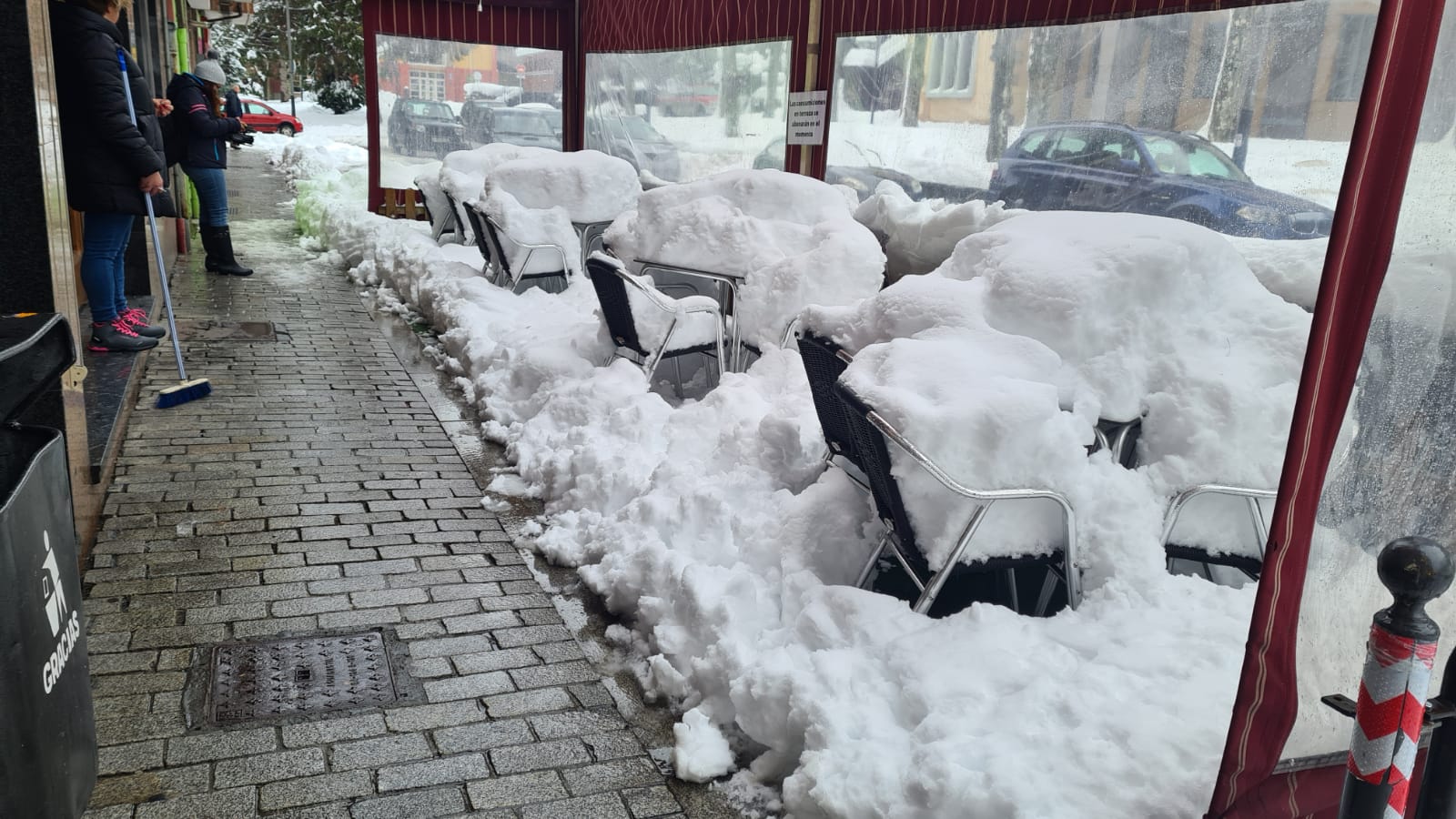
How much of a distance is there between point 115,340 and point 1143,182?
5833 mm

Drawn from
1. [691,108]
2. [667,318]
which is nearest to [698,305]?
[667,318]

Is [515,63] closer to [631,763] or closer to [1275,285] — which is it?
[1275,285]

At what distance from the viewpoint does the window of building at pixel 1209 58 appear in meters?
4.86

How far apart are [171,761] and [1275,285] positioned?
13.5 feet

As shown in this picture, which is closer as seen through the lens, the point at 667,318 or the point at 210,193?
the point at 667,318

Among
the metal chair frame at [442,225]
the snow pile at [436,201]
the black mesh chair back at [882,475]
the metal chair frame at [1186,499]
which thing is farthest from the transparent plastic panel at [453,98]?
the metal chair frame at [1186,499]

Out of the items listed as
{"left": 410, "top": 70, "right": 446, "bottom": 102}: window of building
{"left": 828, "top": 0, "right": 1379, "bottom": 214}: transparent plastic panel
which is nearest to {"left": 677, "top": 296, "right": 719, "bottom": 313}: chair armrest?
{"left": 828, "top": 0, "right": 1379, "bottom": 214}: transparent plastic panel

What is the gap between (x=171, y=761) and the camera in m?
2.79

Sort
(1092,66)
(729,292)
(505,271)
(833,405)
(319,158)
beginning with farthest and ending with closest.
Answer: (319,158) < (505,271) < (729,292) < (1092,66) < (833,405)

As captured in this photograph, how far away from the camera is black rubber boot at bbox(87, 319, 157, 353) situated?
6.19m

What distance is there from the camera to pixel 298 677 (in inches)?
128

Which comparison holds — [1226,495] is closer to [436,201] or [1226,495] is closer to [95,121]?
[95,121]

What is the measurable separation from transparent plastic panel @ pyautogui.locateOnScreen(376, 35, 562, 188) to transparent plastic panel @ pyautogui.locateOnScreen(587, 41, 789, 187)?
2.59ft

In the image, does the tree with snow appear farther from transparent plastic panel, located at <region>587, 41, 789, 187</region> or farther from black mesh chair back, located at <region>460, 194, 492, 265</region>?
black mesh chair back, located at <region>460, 194, 492, 265</region>
